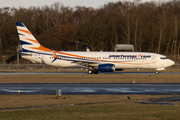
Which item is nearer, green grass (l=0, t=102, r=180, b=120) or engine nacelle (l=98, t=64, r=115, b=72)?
green grass (l=0, t=102, r=180, b=120)

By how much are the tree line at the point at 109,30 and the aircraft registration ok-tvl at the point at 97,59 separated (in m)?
35.7

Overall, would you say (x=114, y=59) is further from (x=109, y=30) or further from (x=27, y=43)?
(x=109, y=30)

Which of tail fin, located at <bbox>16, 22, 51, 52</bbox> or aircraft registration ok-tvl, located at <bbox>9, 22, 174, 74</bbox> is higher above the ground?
tail fin, located at <bbox>16, 22, 51, 52</bbox>

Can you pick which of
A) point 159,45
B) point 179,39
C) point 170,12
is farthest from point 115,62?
point 170,12

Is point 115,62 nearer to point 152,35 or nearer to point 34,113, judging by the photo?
point 34,113

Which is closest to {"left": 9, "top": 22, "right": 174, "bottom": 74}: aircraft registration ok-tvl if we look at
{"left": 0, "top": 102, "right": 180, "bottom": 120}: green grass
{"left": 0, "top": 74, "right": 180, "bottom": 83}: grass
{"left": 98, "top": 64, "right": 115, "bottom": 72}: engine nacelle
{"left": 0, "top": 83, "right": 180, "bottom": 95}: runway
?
{"left": 98, "top": 64, "right": 115, "bottom": 72}: engine nacelle

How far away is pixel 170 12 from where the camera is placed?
108 metres

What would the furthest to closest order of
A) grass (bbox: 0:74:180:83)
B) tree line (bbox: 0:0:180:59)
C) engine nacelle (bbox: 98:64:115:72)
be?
tree line (bbox: 0:0:180:59), engine nacelle (bbox: 98:64:115:72), grass (bbox: 0:74:180:83)

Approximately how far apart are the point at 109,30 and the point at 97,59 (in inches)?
1996

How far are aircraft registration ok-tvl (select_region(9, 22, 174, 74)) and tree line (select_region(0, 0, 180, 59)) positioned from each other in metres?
35.7

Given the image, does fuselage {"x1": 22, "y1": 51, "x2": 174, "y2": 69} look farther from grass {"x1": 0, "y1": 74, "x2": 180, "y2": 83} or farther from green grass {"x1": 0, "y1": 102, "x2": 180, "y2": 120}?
green grass {"x1": 0, "y1": 102, "x2": 180, "y2": 120}

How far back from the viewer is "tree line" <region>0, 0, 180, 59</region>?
93000 millimetres

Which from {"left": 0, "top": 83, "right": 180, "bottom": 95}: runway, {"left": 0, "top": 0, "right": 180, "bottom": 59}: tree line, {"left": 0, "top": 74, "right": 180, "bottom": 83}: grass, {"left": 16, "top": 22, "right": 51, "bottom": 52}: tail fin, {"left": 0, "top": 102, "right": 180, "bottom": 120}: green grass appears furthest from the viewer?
{"left": 0, "top": 0, "right": 180, "bottom": 59}: tree line

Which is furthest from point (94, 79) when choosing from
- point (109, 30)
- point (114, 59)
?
point (109, 30)
